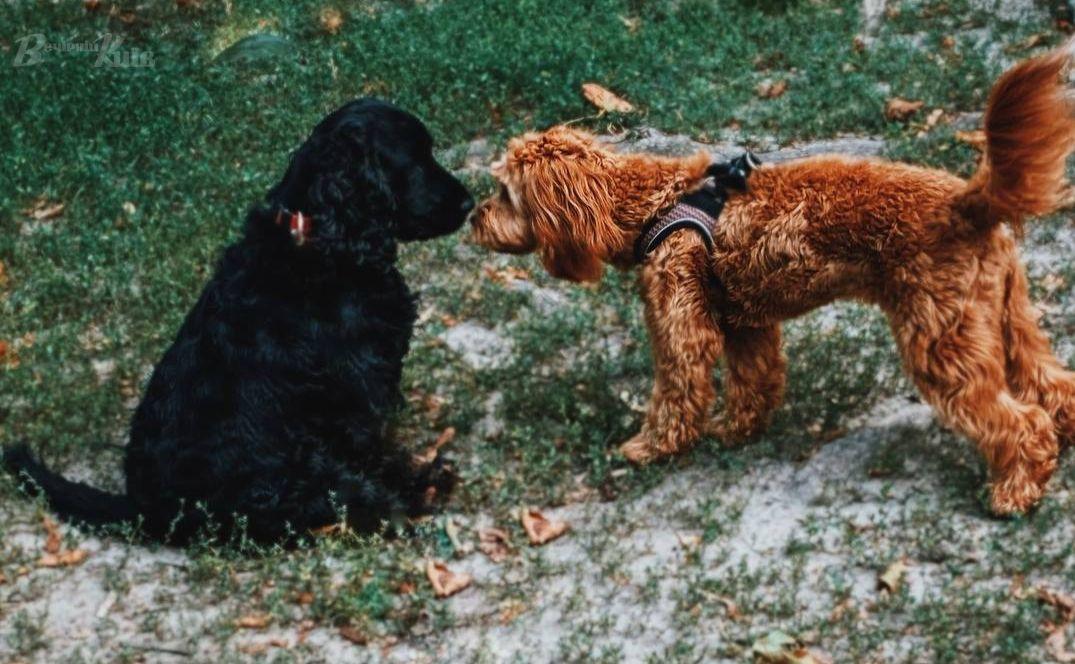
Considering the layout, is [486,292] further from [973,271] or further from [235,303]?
[973,271]

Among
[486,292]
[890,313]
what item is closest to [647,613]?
[890,313]

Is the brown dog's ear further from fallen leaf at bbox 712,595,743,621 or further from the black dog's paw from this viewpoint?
fallen leaf at bbox 712,595,743,621

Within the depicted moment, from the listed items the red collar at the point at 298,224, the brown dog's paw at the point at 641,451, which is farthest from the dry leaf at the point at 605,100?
the red collar at the point at 298,224

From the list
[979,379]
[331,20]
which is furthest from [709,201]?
[331,20]

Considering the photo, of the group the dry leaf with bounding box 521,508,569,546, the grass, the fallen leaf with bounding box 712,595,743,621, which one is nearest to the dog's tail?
the grass

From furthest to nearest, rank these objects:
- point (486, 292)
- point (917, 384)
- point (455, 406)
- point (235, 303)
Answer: point (486, 292), point (455, 406), point (235, 303), point (917, 384)

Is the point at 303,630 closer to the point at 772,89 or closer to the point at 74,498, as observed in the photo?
the point at 74,498

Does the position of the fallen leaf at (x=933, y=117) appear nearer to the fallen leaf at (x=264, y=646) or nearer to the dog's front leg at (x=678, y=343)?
the dog's front leg at (x=678, y=343)

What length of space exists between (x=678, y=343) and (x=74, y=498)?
2834mm

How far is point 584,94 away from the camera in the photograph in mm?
8992

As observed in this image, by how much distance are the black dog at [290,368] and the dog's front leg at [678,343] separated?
3.89 ft

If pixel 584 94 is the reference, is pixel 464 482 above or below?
below

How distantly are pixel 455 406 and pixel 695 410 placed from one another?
1.42 metres

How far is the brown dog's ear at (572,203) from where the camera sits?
5512mm
